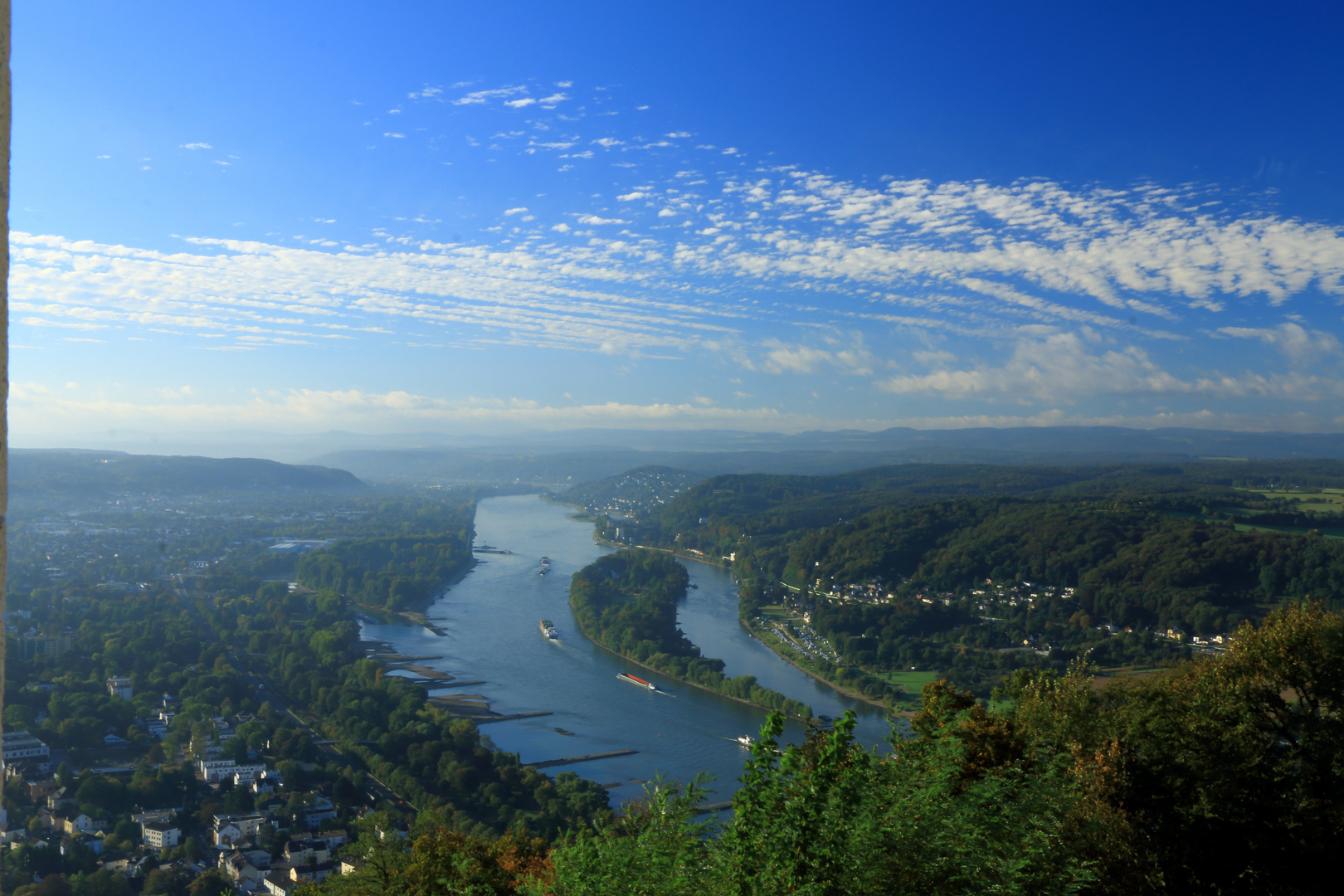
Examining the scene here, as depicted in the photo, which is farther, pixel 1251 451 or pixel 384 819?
pixel 1251 451

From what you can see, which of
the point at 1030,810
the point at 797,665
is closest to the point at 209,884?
the point at 1030,810

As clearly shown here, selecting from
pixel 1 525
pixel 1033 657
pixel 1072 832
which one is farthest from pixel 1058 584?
pixel 1 525

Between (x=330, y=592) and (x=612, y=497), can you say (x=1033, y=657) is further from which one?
(x=612, y=497)

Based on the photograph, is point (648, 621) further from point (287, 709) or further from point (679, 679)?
point (287, 709)

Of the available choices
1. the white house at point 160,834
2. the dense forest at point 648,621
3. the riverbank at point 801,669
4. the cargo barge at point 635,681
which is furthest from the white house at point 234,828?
the cargo barge at point 635,681

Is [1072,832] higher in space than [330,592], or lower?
higher
